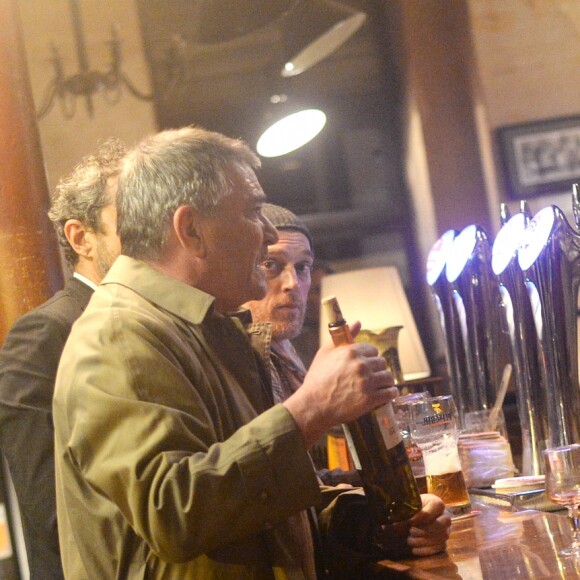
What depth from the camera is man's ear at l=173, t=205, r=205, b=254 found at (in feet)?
4.77

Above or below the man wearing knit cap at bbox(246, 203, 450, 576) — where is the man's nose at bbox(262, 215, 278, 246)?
above

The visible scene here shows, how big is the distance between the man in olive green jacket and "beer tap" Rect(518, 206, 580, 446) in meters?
0.72

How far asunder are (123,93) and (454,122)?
1.59m

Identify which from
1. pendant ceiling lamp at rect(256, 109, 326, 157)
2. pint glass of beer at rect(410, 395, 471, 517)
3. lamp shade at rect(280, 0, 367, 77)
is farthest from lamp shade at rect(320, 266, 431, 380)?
pint glass of beer at rect(410, 395, 471, 517)

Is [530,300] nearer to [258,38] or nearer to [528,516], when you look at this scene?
[528,516]

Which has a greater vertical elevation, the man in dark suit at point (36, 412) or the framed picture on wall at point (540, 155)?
the framed picture on wall at point (540, 155)

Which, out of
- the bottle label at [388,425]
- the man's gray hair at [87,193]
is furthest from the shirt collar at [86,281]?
the bottle label at [388,425]

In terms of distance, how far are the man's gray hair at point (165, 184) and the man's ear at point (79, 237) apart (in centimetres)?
87

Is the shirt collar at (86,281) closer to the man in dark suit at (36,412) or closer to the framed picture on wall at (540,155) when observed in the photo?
the man in dark suit at (36,412)

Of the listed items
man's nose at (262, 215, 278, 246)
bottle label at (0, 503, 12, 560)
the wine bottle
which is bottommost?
bottle label at (0, 503, 12, 560)

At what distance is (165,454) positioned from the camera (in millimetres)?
1186

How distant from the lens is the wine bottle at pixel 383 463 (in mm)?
1447

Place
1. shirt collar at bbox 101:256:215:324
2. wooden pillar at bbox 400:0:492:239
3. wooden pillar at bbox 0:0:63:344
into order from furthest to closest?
wooden pillar at bbox 400:0:492:239, wooden pillar at bbox 0:0:63:344, shirt collar at bbox 101:256:215:324

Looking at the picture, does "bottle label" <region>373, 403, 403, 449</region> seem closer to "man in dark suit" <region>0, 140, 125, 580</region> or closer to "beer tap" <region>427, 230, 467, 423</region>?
"man in dark suit" <region>0, 140, 125, 580</region>
